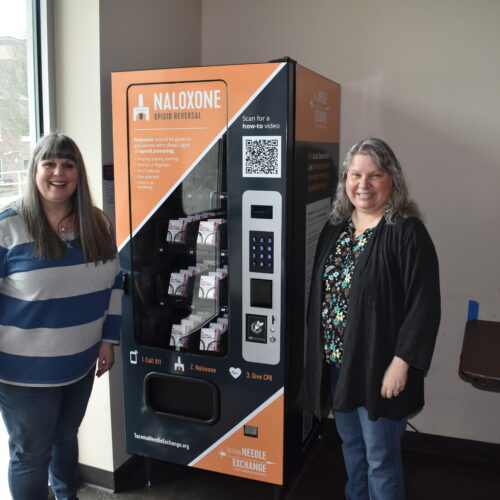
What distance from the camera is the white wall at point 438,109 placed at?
254 centimetres

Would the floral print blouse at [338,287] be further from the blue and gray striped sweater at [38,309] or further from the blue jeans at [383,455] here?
the blue and gray striped sweater at [38,309]

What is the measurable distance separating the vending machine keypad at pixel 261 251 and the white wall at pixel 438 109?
3.15 feet

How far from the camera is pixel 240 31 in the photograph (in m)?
2.91

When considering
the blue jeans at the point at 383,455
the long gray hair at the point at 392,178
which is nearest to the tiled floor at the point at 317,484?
the blue jeans at the point at 383,455

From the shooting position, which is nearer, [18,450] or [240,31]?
[18,450]

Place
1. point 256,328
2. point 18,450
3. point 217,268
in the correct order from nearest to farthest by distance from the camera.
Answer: point 18,450
point 256,328
point 217,268

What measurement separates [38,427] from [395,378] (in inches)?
47.3

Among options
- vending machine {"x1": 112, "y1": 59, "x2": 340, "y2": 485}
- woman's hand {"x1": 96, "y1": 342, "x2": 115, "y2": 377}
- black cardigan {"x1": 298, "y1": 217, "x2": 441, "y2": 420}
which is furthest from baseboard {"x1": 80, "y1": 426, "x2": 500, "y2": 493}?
black cardigan {"x1": 298, "y1": 217, "x2": 441, "y2": 420}

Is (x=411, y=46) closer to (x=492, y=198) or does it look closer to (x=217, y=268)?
(x=492, y=198)

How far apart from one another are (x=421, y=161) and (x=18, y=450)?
7.04 ft

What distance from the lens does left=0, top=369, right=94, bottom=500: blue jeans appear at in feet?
5.90

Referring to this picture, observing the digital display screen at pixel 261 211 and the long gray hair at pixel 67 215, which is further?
the digital display screen at pixel 261 211

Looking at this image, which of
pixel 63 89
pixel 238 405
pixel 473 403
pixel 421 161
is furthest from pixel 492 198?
pixel 63 89

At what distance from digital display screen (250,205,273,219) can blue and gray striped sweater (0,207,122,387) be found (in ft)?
2.07
